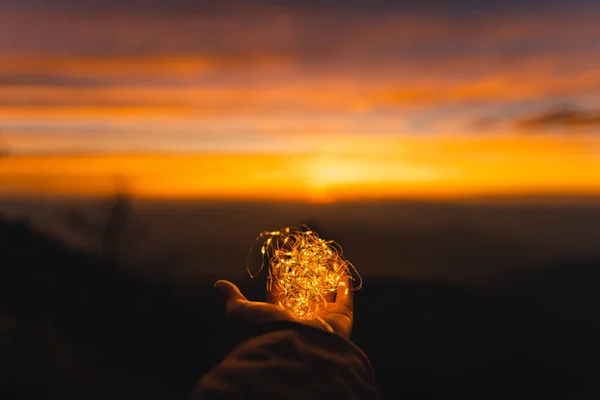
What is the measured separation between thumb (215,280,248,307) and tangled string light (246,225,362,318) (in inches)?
12.9

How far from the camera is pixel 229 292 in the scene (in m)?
2.84

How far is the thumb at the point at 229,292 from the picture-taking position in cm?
279

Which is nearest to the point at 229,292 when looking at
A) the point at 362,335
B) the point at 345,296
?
the point at 345,296

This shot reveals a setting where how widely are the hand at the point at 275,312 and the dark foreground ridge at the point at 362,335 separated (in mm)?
1153

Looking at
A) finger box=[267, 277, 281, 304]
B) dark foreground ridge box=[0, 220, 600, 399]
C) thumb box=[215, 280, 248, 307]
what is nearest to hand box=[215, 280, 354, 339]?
thumb box=[215, 280, 248, 307]

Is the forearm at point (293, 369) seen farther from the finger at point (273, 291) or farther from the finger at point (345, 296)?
the finger at point (273, 291)

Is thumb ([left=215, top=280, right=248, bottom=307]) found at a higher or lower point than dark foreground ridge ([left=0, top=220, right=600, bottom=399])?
higher

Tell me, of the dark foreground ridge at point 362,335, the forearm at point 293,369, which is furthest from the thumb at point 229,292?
the dark foreground ridge at point 362,335

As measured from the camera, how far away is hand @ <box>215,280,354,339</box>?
8.43 ft

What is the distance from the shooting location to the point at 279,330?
8.11ft

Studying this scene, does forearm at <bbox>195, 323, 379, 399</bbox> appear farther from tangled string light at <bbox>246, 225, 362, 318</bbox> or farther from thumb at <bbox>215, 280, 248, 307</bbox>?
tangled string light at <bbox>246, 225, 362, 318</bbox>

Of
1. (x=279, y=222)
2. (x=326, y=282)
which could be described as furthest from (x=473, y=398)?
(x=279, y=222)

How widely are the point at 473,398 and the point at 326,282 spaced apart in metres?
1.81

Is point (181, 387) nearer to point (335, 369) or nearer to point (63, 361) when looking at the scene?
point (63, 361)
